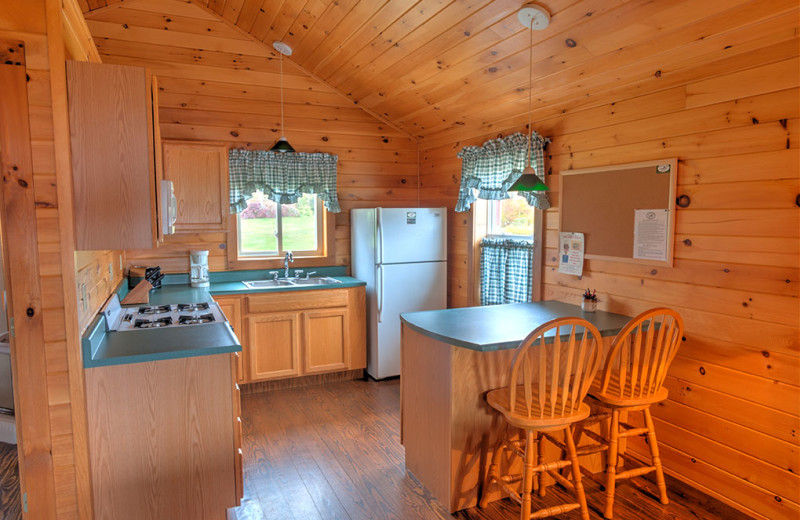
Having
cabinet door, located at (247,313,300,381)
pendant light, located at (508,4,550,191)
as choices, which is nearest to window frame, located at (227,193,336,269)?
cabinet door, located at (247,313,300,381)

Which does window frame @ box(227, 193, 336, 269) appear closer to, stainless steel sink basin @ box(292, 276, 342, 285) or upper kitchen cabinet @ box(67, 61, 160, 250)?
stainless steel sink basin @ box(292, 276, 342, 285)

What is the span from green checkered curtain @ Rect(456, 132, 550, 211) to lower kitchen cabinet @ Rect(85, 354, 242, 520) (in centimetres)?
207

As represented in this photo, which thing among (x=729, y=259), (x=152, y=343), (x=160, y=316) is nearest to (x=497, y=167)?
(x=729, y=259)

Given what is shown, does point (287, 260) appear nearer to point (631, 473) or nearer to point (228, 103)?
point (228, 103)

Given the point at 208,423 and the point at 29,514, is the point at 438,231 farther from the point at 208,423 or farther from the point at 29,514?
the point at 29,514

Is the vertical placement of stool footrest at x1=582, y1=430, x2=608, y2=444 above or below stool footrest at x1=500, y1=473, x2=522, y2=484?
above

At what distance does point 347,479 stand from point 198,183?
2.60 metres

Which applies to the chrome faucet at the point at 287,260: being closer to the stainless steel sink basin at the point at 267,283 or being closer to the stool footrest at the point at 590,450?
the stainless steel sink basin at the point at 267,283

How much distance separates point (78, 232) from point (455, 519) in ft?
6.70

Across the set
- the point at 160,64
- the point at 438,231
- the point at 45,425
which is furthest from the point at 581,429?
the point at 160,64

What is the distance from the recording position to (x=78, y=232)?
78.6 inches

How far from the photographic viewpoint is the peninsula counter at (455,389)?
2430 mm

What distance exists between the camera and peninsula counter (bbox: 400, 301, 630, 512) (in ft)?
7.97

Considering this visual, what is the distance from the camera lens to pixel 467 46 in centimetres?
303
